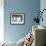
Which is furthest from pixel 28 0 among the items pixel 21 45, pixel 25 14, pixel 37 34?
pixel 37 34

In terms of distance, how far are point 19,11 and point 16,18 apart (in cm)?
32

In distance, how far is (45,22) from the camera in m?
4.86

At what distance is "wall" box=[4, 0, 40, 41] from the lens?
5.75 m

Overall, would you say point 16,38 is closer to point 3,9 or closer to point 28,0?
point 3,9

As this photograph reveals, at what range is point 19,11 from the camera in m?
5.79

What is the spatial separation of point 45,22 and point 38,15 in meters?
1.01

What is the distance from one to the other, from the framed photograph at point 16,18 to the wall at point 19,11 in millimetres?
128

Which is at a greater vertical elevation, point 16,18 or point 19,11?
point 19,11

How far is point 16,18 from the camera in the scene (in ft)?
19.0

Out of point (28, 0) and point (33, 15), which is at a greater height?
point (28, 0)

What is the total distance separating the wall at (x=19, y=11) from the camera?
18.9 feet

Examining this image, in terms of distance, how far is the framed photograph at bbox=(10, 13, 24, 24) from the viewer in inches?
227

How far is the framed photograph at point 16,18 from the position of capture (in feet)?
18.9

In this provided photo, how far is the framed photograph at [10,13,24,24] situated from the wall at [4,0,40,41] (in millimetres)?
128
